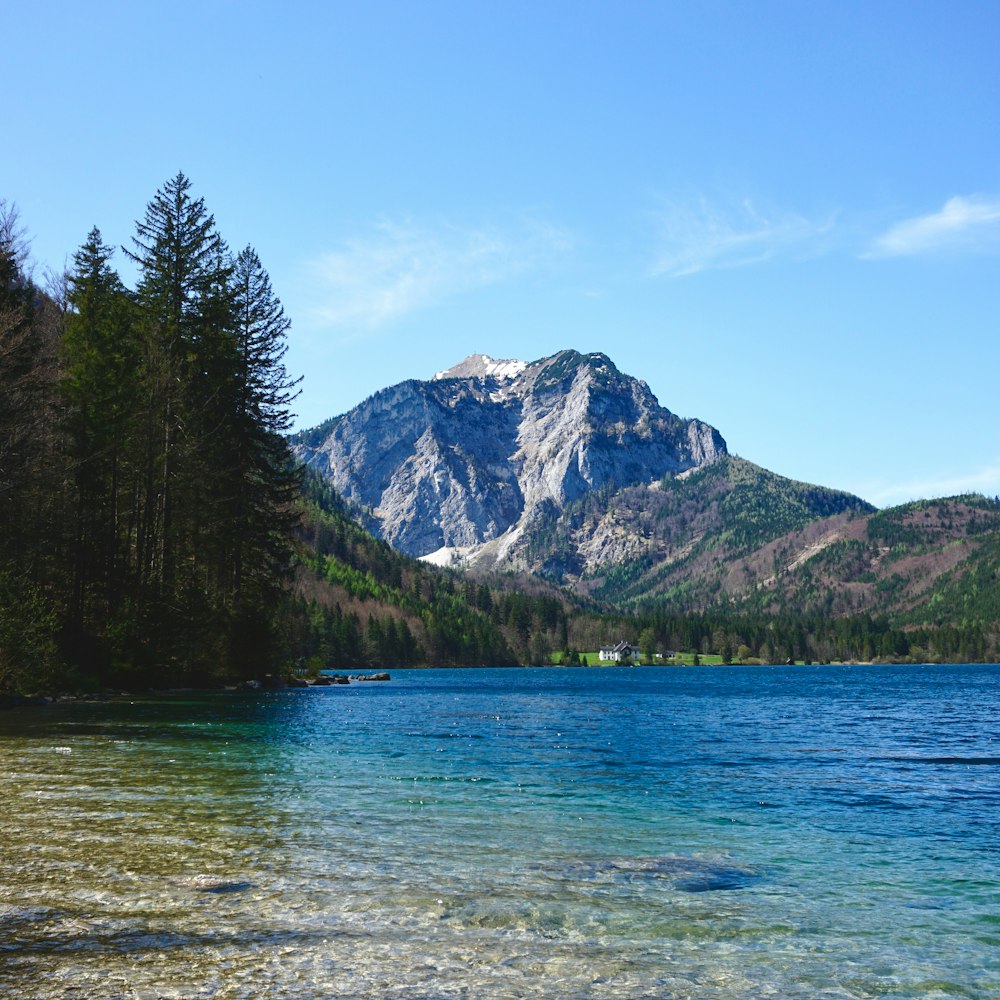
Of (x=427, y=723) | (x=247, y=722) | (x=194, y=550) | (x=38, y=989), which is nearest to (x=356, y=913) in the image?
(x=38, y=989)

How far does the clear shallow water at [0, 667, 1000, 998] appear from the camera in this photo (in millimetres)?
8578

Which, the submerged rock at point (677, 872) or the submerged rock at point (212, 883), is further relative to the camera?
the submerged rock at point (677, 872)

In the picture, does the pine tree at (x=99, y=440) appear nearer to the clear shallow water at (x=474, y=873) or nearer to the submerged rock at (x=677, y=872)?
the clear shallow water at (x=474, y=873)

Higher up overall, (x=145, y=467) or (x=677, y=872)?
(x=145, y=467)

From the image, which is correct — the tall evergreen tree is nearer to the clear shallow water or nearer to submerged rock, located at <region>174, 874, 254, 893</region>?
the clear shallow water

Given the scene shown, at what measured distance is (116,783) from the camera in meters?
19.8

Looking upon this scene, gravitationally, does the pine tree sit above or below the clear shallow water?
above

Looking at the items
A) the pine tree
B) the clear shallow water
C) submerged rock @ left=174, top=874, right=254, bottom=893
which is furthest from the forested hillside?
submerged rock @ left=174, top=874, right=254, bottom=893

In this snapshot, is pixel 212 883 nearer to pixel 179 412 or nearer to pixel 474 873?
pixel 474 873

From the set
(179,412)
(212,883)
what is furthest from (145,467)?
(212,883)

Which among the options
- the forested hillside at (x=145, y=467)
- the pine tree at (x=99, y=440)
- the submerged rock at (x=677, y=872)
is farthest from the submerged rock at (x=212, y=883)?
the pine tree at (x=99, y=440)

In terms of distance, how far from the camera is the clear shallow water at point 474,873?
858 cm

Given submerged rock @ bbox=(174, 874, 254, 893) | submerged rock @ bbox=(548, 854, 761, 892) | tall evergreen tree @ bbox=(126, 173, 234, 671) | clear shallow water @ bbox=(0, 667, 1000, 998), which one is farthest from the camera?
tall evergreen tree @ bbox=(126, 173, 234, 671)

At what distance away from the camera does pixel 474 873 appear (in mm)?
12938
